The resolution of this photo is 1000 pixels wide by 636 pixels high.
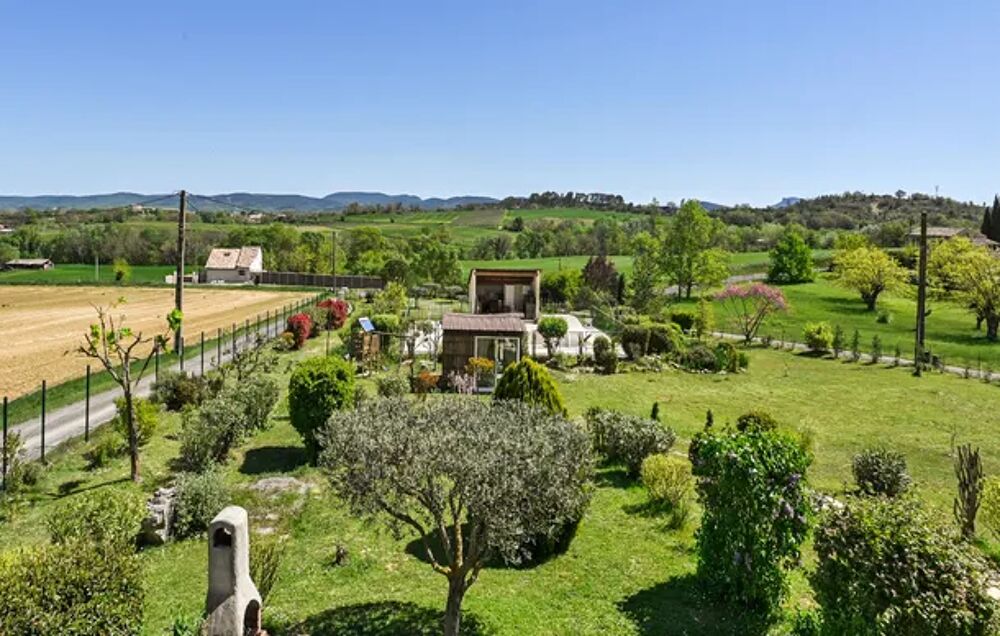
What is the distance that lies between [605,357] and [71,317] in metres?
40.8

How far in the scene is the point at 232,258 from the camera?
84.1 meters

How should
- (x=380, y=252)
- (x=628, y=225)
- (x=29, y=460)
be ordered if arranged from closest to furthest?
1. (x=29, y=460)
2. (x=380, y=252)
3. (x=628, y=225)

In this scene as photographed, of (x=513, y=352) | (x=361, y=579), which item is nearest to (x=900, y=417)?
(x=513, y=352)

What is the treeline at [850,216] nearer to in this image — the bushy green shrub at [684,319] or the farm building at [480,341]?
the bushy green shrub at [684,319]

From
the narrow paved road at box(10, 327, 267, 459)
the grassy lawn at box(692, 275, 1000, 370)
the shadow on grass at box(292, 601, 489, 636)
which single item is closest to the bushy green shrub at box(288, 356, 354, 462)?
the narrow paved road at box(10, 327, 267, 459)

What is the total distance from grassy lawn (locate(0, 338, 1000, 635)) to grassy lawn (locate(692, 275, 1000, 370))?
62.3 ft

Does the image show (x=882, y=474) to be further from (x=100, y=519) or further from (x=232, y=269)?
(x=232, y=269)

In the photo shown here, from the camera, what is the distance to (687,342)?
3722cm

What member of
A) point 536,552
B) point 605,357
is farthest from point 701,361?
point 536,552

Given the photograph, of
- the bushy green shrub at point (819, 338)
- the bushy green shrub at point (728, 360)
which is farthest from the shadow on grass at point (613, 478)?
the bushy green shrub at point (819, 338)

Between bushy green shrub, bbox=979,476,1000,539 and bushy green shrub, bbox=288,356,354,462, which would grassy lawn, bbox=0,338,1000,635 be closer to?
bushy green shrub, bbox=288,356,354,462

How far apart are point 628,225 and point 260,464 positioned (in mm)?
130804

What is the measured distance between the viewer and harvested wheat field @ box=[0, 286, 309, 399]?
28.4 m

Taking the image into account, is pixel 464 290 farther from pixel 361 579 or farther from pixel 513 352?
pixel 361 579
